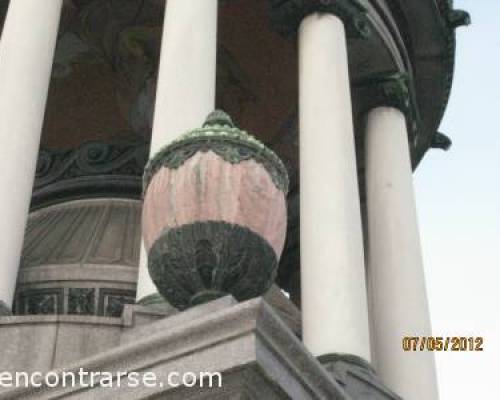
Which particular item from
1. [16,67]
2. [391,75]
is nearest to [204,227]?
[16,67]

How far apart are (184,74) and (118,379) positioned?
9.59 m

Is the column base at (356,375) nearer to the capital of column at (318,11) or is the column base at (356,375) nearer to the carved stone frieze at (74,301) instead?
the carved stone frieze at (74,301)

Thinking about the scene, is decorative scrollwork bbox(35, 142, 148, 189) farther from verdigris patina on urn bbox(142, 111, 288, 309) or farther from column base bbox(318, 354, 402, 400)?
verdigris patina on urn bbox(142, 111, 288, 309)

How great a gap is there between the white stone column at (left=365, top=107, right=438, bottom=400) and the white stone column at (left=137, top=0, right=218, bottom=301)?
17.7ft

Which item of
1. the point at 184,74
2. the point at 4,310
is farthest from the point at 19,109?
the point at 4,310

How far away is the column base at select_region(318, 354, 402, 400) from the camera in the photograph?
16.2 meters

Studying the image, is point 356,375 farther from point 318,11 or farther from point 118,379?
point 318,11

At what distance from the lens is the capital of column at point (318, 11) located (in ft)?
72.0

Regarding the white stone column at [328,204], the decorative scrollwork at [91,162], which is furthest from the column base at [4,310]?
the decorative scrollwork at [91,162]

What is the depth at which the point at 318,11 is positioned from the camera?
866 inches

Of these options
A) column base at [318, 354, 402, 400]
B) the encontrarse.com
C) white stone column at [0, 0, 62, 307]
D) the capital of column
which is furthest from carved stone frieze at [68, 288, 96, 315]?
the encontrarse.com

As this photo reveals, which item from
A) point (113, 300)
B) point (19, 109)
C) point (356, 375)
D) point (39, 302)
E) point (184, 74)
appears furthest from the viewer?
point (113, 300)

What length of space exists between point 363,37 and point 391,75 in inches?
60.6

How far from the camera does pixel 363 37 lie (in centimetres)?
2275
